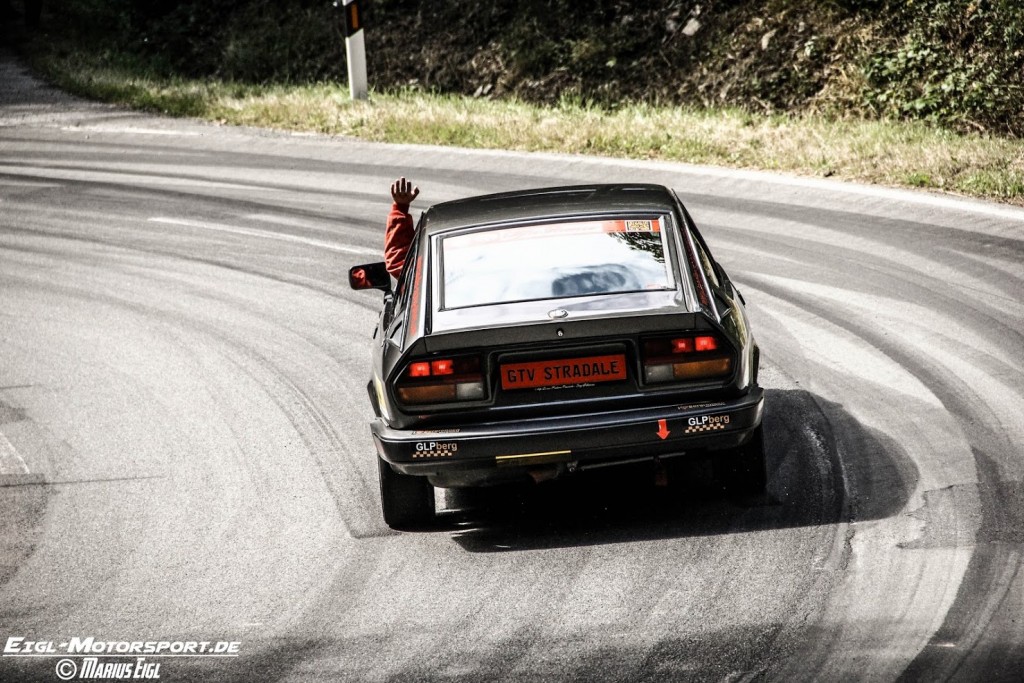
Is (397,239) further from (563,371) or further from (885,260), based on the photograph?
(885,260)

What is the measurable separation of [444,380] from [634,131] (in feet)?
33.9

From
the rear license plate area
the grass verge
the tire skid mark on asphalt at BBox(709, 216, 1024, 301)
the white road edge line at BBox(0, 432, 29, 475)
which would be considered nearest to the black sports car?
the rear license plate area

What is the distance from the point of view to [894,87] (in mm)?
16281

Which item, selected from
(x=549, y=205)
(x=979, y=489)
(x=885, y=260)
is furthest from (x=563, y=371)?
(x=885, y=260)

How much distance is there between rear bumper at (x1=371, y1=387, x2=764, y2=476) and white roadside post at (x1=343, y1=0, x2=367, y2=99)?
1328 centimetres

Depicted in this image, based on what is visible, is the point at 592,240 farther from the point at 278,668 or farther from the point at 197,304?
the point at 197,304

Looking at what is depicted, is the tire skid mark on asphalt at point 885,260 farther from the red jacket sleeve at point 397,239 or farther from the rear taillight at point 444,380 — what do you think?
the rear taillight at point 444,380

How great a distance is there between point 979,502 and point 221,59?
21.6 m

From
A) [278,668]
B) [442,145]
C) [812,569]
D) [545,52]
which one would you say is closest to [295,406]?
[278,668]

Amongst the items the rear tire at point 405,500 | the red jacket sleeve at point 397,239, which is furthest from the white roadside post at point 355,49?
the rear tire at point 405,500

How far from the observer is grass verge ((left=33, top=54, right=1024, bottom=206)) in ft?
42.2

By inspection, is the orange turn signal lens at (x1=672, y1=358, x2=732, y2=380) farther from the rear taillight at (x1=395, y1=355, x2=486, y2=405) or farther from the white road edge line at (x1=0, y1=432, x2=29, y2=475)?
the white road edge line at (x1=0, y1=432, x2=29, y2=475)

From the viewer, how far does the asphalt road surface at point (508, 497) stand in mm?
4961

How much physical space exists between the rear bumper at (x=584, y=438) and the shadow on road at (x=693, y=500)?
18.8 inches
